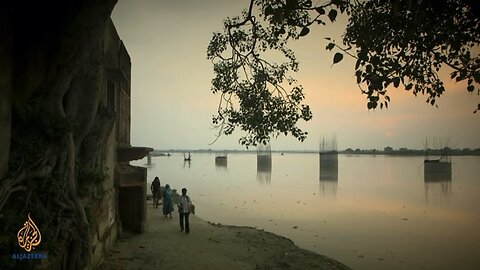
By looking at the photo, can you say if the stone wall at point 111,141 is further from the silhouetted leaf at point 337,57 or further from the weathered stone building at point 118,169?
the silhouetted leaf at point 337,57

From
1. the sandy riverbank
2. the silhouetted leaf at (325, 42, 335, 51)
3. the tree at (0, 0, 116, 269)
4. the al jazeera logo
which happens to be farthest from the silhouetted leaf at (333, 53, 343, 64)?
the sandy riverbank

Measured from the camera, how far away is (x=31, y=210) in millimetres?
4191

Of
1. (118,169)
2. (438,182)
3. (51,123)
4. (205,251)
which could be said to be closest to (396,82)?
(51,123)

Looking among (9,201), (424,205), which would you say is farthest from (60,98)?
(424,205)

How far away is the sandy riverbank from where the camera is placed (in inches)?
309

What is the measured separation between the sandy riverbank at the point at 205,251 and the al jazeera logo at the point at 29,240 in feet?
10.4

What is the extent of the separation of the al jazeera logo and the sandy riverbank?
3164 mm

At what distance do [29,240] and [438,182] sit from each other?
50.6 meters

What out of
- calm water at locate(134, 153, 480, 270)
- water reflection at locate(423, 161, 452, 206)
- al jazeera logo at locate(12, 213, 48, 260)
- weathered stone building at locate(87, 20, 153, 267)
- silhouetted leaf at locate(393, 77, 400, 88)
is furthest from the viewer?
water reflection at locate(423, 161, 452, 206)

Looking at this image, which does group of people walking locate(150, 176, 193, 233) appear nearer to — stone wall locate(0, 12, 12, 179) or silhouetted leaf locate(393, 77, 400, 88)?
stone wall locate(0, 12, 12, 179)

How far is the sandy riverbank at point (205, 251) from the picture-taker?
25.7 ft

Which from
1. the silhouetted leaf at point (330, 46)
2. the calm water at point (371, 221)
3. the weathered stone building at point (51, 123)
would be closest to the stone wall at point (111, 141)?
the weathered stone building at point (51, 123)

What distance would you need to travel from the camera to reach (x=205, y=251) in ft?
29.9

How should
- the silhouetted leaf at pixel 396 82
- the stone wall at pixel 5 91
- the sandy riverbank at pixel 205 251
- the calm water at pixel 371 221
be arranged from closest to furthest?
the stone wall at pixel 5 91 → the silhouetted leaf at pixel 396 82 → the sandy riverbank at pixel 205 251 → the calm water at pixel 371 221
